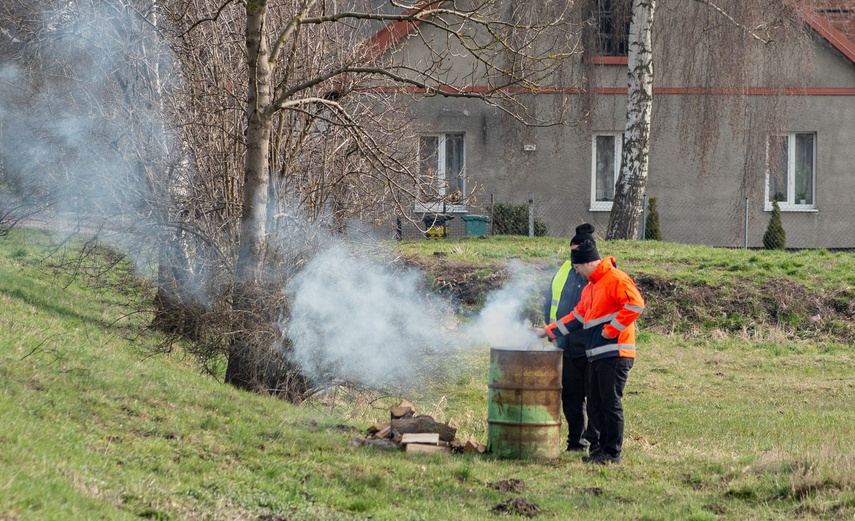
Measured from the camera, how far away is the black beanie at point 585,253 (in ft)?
28.5

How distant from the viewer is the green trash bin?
2239 centimetres

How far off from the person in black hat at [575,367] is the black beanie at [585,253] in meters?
0.04

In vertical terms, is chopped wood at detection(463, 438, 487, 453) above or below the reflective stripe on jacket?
below

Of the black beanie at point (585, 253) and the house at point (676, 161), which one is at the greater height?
the house at point (676, 161)

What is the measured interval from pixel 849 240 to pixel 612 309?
18116 mm

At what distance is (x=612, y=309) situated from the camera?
27.6ft

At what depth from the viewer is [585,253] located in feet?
28.5

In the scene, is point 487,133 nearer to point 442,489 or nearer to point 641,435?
point 641,435

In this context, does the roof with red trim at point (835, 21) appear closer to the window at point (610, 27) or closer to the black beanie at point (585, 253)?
the window at point (610, 27)

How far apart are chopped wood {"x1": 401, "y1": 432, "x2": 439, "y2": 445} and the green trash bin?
45.9ft

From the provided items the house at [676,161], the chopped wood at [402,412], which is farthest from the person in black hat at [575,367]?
the house at [676,161]

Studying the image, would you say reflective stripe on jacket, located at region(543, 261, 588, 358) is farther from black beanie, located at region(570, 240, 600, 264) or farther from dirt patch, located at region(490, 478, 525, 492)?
dirt patch, located at region(490, 478, 525, 492)

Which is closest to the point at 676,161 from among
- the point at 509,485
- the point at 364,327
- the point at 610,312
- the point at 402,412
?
the point at 364,327

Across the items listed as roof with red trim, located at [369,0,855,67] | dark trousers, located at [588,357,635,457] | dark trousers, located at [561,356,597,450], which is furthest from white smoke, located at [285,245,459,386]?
roof with red trim, located at [369,0,855,67]
